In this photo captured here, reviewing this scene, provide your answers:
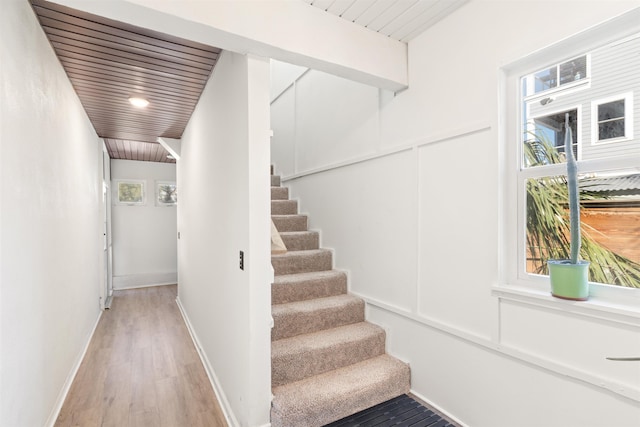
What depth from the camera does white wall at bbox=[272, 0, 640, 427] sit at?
4.57 ft

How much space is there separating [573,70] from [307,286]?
2202 mm

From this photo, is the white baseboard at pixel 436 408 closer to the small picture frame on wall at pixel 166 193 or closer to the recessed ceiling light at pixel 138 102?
the recessed ceiling light at pixel 138 102

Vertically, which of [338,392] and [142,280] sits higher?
[338,392]

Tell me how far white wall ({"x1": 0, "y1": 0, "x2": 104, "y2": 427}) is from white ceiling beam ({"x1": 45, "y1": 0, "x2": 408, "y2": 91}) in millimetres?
529

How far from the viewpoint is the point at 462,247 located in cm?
188

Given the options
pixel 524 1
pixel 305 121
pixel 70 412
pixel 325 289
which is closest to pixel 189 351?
pixel 70 412

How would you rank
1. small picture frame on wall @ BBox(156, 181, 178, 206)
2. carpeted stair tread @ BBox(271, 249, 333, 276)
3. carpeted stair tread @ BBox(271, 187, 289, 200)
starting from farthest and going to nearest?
small picture frame on wall @ BBox(156, 181, 178, 206) < carpeted stair tread @ BBox(271, 187, 289, 200) < carpeted stair tread @ BBox(271, 249, 333, 276)

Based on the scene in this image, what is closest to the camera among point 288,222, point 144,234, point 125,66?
point 125,66

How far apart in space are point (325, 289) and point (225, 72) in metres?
1.88

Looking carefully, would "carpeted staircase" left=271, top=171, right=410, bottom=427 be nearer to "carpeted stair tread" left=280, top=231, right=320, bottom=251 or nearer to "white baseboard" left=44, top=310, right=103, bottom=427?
"carpeted stair tread" left=280, top=231, right=320, bottom=251

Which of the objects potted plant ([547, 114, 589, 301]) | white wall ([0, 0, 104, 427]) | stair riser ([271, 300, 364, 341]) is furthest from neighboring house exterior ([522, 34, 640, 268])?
white wall ([0, 0, 104, 427])

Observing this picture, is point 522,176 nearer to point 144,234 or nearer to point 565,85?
point 565,85

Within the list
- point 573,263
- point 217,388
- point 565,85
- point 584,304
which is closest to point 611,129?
point 565,85

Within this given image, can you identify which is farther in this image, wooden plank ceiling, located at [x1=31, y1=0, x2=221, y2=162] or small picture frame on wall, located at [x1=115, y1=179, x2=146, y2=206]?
small picture frame on wall, located at [x1=115, y1=179, x2=146, y2=206]
